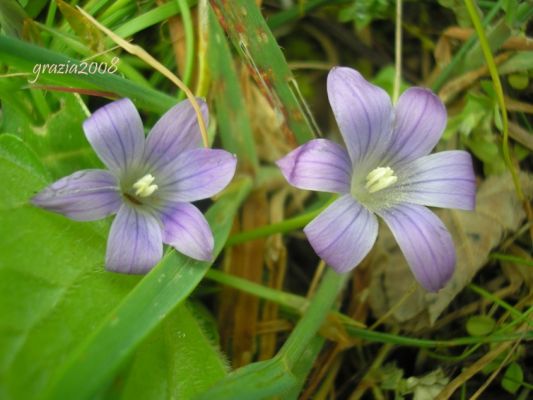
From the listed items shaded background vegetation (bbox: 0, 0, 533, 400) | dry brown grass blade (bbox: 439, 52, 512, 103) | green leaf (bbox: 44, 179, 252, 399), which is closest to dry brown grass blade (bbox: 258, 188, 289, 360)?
shaded background vegetation (bbox: 0, 0, 533, 400)

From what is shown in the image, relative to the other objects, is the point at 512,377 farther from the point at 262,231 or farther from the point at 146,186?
the point at 146,186

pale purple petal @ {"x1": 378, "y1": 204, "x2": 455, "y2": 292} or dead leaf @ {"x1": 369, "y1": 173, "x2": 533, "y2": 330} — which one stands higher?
pale purple petal @ {"x1": 378, "y1": 204, "x2": 455, "y2": 292}

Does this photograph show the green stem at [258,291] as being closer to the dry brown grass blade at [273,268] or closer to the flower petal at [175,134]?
the dry brown grass blade at [273,268]

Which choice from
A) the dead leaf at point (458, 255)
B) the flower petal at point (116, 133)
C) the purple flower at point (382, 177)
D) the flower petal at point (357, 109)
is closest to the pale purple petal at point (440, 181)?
the purple flower at point (382, 177)

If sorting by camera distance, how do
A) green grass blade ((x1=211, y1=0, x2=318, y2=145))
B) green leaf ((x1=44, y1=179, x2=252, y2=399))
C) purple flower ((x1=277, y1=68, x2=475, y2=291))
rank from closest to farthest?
1. green leaf ((x1=44, y1=179, x2=252, y2=399))
2. purple flower ((x1=277, y1=68, x2=475, y2=291))
3. green grass blade ((x1=211, y1=0, x2=318, y2=145))

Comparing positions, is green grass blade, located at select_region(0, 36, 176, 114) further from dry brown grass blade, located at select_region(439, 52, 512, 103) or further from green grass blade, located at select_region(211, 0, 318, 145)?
dry brown grass blade, located at select_region(439, 52, 512, 103)

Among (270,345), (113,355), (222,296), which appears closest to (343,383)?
(270,345)
